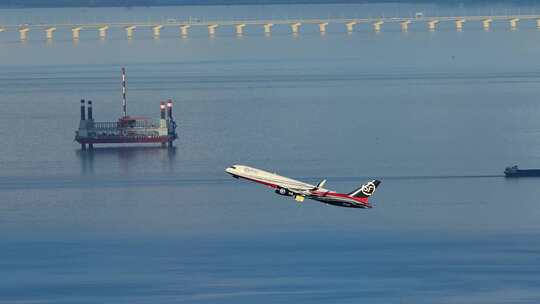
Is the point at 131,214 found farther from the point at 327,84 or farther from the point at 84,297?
the point at 327,84

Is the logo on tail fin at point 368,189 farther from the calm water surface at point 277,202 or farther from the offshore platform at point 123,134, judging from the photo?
the offshore platform at point 123,134

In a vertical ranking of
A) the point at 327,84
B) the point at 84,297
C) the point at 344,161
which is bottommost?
the point at 84,297

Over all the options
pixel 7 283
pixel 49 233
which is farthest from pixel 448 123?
pixel 7 283

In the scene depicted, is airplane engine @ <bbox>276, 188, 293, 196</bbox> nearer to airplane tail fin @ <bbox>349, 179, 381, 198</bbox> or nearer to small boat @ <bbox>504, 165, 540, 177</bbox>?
airplane tail fin @ <bbox>349, 179, 381, 198</bbox>

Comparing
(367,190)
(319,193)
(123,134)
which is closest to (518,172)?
(367,190)

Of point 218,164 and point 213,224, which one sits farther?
point 218,164

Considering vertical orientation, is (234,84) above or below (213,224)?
above

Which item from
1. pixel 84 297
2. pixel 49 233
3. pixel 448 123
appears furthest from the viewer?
pixel 448 123

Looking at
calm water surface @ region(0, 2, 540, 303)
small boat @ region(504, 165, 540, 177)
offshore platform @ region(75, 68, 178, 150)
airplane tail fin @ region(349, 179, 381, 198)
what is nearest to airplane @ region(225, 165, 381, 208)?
airplane tail fin @ region(349, 179, 381, 198)

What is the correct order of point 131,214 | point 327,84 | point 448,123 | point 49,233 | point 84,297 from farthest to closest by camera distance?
point 327,84
point 448,123
point 131,214
point 49,233
point 84,297
